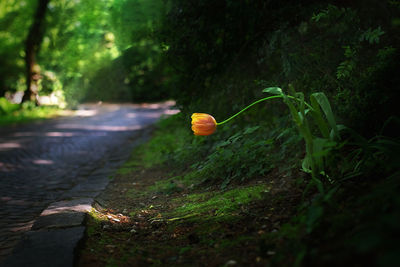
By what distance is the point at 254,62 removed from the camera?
153 inches

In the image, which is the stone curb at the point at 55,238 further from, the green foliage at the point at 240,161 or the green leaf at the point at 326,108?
the green leaf at the point at 326,108

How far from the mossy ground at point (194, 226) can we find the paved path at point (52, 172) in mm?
210

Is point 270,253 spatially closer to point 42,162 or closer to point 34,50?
point 42,162

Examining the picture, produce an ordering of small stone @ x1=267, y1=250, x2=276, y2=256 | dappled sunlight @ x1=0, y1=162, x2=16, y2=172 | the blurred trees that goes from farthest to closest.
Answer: the blurred trees → dappled sunlight @ x1=0, y1=162, x2=16, y2=172 → small stone @ x1=267, y1=250, x2=276, y2=256

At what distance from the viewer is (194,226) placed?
2359 millimetres

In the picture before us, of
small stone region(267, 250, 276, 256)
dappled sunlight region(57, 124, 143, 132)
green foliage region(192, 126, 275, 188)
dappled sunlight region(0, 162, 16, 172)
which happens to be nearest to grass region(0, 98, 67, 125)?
dappled sunlight region(57, 124, 143, 132)

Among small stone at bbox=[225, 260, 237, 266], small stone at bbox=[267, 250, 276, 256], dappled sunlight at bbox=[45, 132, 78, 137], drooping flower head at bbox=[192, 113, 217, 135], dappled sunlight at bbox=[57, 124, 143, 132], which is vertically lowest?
dappled sunlight at bbox=[57, 124, 143, 132]

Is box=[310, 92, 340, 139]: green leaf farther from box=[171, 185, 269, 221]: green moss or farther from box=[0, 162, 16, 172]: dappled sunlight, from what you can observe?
box=[0, 162, 16, 172]: dappled sunlight

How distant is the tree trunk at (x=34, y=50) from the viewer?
42.5 ft

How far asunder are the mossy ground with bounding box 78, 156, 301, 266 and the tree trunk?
1156 centimetres

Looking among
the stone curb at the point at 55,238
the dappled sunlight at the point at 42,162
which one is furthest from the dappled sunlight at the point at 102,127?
the stone curb at the point at 55,238

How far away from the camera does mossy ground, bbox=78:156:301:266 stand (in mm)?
1918

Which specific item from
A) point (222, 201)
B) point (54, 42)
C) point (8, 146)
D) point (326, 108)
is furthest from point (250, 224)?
point (54, 42)

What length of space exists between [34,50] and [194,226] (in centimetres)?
1341
